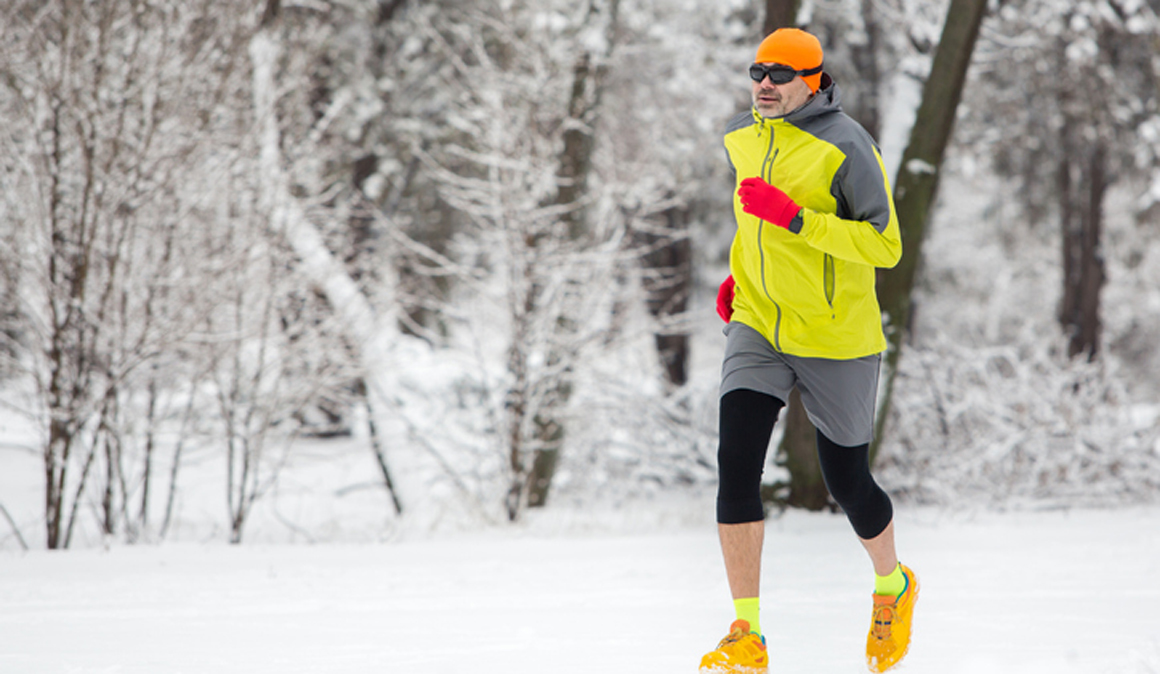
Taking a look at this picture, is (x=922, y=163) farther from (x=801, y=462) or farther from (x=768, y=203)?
(x=768, y=203)

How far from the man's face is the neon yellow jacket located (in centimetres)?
2

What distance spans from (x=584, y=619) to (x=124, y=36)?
5.10 meters

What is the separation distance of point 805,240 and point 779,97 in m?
0.39

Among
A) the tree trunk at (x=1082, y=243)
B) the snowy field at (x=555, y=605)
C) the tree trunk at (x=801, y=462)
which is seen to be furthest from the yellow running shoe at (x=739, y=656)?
the tree trunk at (x=1082, y=243)

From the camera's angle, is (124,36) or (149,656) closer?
(149,656)

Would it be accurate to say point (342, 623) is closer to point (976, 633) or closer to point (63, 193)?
point (976, 633)

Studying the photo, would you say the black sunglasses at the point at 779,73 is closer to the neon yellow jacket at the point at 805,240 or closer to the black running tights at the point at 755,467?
the neon yellow jacket at the point at 805,240

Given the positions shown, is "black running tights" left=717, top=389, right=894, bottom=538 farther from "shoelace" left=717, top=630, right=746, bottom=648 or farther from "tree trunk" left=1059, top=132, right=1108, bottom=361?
"tree trunk" left=1059, top=132, right=1108, bottom=361

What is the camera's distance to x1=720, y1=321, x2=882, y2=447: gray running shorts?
275 centimetres

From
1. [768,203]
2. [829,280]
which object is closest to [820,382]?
[829,280]

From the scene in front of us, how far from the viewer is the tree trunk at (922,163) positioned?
6555 mm

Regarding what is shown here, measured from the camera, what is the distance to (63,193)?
6.36m

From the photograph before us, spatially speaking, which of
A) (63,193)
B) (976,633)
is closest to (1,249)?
(63,193)

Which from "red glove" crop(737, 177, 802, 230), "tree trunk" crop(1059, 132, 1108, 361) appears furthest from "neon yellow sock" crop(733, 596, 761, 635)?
"tree trunk" crop(1059, 132, 1108, 361)
